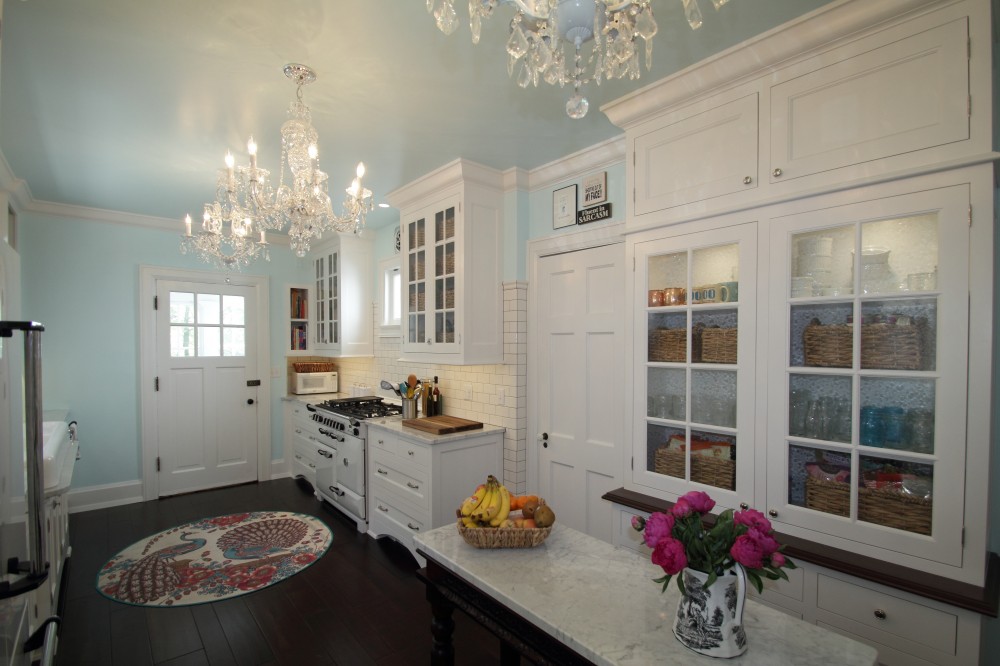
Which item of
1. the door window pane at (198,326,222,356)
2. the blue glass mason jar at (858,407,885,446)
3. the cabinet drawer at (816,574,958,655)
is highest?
the door window pane at (198,326,222,356)

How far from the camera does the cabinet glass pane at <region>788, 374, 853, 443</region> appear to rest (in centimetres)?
171

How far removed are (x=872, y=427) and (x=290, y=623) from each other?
3.02 meters

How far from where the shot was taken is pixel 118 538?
147 inches

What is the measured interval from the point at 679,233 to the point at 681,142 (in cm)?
42

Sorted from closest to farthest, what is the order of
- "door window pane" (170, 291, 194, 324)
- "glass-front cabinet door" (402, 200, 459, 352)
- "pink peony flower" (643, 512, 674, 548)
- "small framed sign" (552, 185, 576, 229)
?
"pink peony flower" (643, 512, 674, 548) < "small framed sign" (552, 185, 576, 229) < "glass-front cabinet door" (402, 200, 459, 352) < "door window pane" (170, 291, 194, 324)

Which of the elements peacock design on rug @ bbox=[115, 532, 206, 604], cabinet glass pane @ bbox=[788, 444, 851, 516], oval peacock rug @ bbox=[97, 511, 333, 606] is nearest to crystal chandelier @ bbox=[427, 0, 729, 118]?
cabinet glass pane @ bbox=[788, 444, 851, 516]

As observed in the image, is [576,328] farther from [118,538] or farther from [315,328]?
[118,538]

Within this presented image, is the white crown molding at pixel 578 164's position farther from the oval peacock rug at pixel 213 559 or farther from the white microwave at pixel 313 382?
the white microwave at pixel 313 382

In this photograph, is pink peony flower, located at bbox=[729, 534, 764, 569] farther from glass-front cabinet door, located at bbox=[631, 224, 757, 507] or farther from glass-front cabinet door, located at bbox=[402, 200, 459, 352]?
glass-front cabinet door, located at bbox=[402, 200, 459, 352]

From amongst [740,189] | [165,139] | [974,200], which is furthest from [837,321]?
[165,139]

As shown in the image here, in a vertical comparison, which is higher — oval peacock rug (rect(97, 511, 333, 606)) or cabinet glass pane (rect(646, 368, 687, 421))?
cabinet glass pane (rect(646, 368, 687, 421))

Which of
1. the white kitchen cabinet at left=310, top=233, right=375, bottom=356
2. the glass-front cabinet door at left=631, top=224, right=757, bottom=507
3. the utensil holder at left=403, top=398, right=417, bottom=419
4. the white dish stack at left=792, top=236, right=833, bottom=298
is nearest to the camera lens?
the white dish stack at left=792, top=236, right=833, bottom=298

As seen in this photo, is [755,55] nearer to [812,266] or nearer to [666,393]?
→ [812,266]

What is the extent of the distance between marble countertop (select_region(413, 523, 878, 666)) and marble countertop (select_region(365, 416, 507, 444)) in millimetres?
1453
